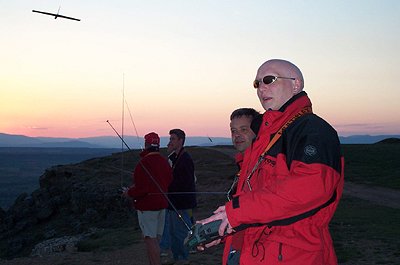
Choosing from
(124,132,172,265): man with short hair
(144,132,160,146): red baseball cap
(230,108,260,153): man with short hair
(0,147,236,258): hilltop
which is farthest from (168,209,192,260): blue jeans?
(0,147,236,258): hilltop

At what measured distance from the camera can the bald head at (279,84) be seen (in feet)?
11.1

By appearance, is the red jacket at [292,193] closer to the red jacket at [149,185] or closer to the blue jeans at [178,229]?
the red jacket at [149,185]

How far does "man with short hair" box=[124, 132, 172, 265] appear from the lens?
8023 mm

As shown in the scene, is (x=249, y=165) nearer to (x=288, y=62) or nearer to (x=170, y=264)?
(x=288, y=62)

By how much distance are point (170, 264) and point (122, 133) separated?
2.55 meters

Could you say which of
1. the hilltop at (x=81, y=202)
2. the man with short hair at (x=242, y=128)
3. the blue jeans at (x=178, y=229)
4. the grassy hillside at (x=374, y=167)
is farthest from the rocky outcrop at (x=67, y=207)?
the man with short hair at (x=242, y=128)

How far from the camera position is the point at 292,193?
9.58 feet

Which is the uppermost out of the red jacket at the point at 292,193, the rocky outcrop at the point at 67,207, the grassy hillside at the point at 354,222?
the red jacket at the point at 292,193

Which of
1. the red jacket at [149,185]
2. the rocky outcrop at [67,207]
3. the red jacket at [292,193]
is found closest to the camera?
the red jacket at [292,193]

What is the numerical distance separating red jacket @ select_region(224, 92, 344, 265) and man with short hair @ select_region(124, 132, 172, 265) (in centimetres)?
483

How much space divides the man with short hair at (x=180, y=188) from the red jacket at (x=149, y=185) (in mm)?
881

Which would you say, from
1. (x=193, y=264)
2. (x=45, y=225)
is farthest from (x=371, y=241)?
(x=45, y=225)

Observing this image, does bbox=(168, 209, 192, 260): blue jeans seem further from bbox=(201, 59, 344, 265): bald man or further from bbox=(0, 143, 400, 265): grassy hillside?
bbox=(201, 59, 344, 265): bald man

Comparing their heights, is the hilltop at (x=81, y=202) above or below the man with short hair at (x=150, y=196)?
below
